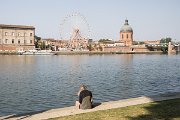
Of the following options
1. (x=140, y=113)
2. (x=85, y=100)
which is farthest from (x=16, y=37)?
(x=140, y=113)

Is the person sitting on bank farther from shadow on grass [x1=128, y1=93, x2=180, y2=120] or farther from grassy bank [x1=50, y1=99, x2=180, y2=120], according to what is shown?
shadow on grass [x1=128, y1=93, x2=180, y2=120]

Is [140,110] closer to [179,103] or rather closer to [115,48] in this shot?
[179,103]

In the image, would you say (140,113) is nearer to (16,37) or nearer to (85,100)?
(85,100)

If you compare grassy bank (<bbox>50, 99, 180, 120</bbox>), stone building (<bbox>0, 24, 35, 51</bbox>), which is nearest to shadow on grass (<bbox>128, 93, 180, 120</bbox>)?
grassy bank (<bbox>50, 99, 180, 120</bbox>)

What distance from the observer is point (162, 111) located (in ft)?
50.0

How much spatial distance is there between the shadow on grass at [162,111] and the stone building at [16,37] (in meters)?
130

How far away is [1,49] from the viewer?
143m

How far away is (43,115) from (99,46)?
18425cm

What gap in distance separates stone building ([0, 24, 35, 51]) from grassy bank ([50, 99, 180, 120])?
5147 inches

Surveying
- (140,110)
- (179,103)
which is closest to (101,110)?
(140,110)

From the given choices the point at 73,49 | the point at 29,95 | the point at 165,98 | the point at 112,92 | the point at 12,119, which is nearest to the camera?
the point at 12,119

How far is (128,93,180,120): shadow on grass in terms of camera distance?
46.5 feet

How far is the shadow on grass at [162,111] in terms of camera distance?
1416cm

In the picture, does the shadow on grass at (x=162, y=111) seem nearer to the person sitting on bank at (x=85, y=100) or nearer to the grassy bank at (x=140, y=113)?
the grassy bank at (x=140, y=113)
